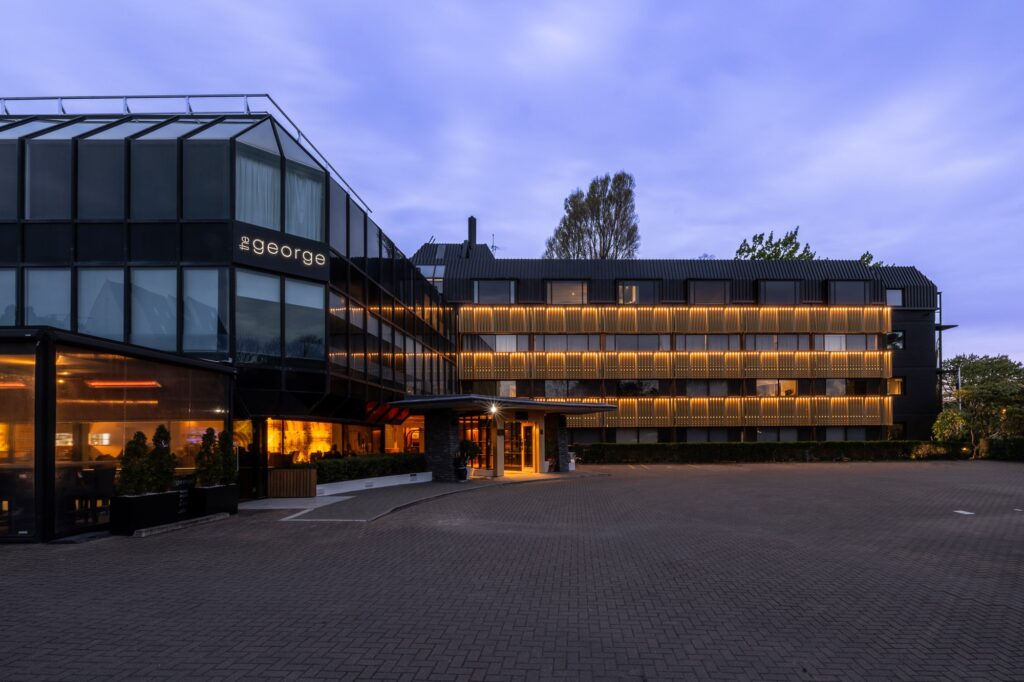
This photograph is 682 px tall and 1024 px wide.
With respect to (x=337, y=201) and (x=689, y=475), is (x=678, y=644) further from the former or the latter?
(x=689, y=475)

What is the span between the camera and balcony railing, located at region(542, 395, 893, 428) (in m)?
51.3

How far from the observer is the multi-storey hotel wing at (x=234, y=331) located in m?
15.2

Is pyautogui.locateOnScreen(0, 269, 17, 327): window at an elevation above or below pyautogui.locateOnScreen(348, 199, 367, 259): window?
below

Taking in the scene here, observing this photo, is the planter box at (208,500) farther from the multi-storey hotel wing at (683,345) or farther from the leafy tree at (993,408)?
the leafy tree at (993,408)

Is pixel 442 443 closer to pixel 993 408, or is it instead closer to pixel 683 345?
pixel 683 345

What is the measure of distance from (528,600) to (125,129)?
21.0m

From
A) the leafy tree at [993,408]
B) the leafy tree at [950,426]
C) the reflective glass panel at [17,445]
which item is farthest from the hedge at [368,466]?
the leafy tree at [993,408]

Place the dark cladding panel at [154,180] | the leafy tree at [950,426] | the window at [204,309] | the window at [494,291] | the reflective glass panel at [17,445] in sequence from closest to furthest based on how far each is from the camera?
the reflective glass panel at [17,445] → the window at [204,309] → the dark cladding panel at [154,180] → the leafy tree at [950,426] → the window at [494,291]

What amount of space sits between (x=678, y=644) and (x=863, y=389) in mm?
50312

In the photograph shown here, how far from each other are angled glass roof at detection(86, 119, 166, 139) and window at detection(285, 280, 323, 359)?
6.52 meters

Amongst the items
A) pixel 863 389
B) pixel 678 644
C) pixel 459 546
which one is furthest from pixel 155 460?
pixel 863 389

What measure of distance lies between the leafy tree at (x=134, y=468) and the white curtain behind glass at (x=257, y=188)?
8.63 metres

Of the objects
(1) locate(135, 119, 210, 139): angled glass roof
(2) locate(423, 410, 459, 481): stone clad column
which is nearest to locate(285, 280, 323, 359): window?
(1) locate(135, 119, 210, 139): angled glass roof

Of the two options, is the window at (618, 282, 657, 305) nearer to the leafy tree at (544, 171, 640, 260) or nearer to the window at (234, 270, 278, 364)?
the leafy tree at (544, 171, 640, 260)
